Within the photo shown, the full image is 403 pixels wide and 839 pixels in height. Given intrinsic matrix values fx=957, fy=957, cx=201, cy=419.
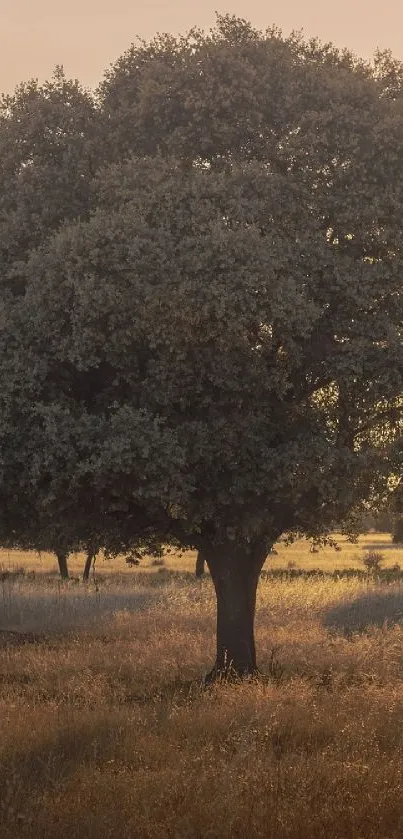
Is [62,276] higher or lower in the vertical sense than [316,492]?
higher

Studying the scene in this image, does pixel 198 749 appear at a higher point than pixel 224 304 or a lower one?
lower

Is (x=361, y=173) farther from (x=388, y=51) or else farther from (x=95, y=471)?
(x=95, y=471)

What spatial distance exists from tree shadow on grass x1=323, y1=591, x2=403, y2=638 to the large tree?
1127 cm

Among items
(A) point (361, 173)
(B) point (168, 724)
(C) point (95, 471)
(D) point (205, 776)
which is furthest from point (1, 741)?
(A) point (361, 173)

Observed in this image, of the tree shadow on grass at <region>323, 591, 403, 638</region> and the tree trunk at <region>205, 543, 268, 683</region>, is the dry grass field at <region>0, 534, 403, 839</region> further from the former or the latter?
the tree shadow on grass at <region>323, 591, 403, 638</region>

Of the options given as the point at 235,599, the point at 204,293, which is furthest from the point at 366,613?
the point at 204,293

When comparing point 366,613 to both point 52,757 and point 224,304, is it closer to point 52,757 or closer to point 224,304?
point 224,304

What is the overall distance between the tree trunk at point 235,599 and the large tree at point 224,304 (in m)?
1.28

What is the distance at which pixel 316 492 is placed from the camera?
16141 millimetres

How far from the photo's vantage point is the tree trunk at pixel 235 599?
18.5 m

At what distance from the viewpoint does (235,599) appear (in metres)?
18.7

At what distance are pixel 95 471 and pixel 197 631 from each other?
13497 mm

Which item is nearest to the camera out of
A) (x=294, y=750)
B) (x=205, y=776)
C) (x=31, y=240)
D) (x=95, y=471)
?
(x=205, y=776)

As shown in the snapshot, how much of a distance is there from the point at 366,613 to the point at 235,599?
1357 centimetres
